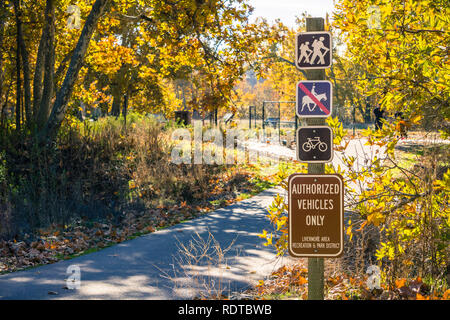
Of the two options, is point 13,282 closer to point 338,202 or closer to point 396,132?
point 338,202

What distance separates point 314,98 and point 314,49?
0.42 meters

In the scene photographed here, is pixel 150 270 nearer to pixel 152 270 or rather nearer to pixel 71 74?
pixel 152 270

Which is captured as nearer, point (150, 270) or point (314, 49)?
point (314, 49)

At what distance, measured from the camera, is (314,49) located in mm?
4180

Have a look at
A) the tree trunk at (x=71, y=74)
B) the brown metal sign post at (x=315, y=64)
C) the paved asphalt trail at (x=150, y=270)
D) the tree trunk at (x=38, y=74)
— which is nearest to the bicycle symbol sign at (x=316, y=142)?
the brown metal sign post at (x=315, y=64)

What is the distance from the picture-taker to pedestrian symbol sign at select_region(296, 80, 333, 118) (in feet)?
13.7

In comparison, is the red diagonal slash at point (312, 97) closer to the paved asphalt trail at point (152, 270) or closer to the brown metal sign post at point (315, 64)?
the brown metal sign post at point (315, 64)

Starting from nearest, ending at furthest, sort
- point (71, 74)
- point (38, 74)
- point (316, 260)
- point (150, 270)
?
point (316, 260)
point (150, 270)
point (71, 74)
point (38, 74)

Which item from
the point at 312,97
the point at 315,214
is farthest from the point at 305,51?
the point at 315,214

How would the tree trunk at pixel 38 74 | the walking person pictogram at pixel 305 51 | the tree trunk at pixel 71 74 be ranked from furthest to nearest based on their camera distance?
the tree trunk at pixel 38 74
the tree trunk at pixel 71 74
the walking person pictogram at pixel 305 51

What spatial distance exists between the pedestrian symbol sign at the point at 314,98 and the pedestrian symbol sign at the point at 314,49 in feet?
0.51

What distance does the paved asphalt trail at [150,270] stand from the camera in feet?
19.6
